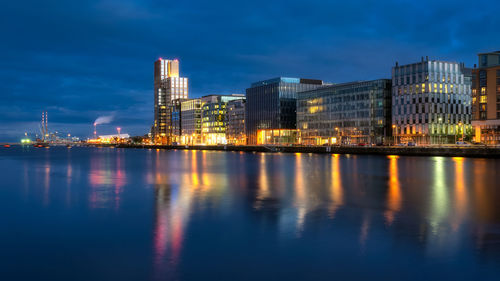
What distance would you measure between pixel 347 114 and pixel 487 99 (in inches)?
1658

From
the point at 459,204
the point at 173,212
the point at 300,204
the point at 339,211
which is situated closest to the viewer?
the point at 339,211

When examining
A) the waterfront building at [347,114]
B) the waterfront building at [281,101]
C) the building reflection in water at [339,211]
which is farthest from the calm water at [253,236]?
the waterfront building at [281,101]

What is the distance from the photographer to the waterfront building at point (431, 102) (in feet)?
433

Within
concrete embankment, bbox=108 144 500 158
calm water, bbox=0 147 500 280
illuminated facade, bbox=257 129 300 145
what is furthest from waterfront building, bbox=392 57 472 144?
calm water, bbox=0 147 500 280

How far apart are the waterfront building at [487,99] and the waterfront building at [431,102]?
26.1ft

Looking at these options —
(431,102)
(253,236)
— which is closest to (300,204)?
(253,236)

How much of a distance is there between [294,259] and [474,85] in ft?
421

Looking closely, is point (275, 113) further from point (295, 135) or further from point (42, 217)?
point (42, 217)

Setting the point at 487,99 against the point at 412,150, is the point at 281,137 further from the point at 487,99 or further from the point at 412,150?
the point at 412,150

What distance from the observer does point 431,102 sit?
433 feet

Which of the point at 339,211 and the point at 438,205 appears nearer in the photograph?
the point at 339,211

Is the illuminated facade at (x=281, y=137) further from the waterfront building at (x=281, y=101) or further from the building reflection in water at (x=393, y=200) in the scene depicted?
the building reflection in water at (x=393, y=200)

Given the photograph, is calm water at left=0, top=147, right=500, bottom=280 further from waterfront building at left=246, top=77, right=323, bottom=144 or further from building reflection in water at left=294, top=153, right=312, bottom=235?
waterfront building at left=246, top=77, right=323, bottom=144

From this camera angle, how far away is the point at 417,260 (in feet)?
47.3
